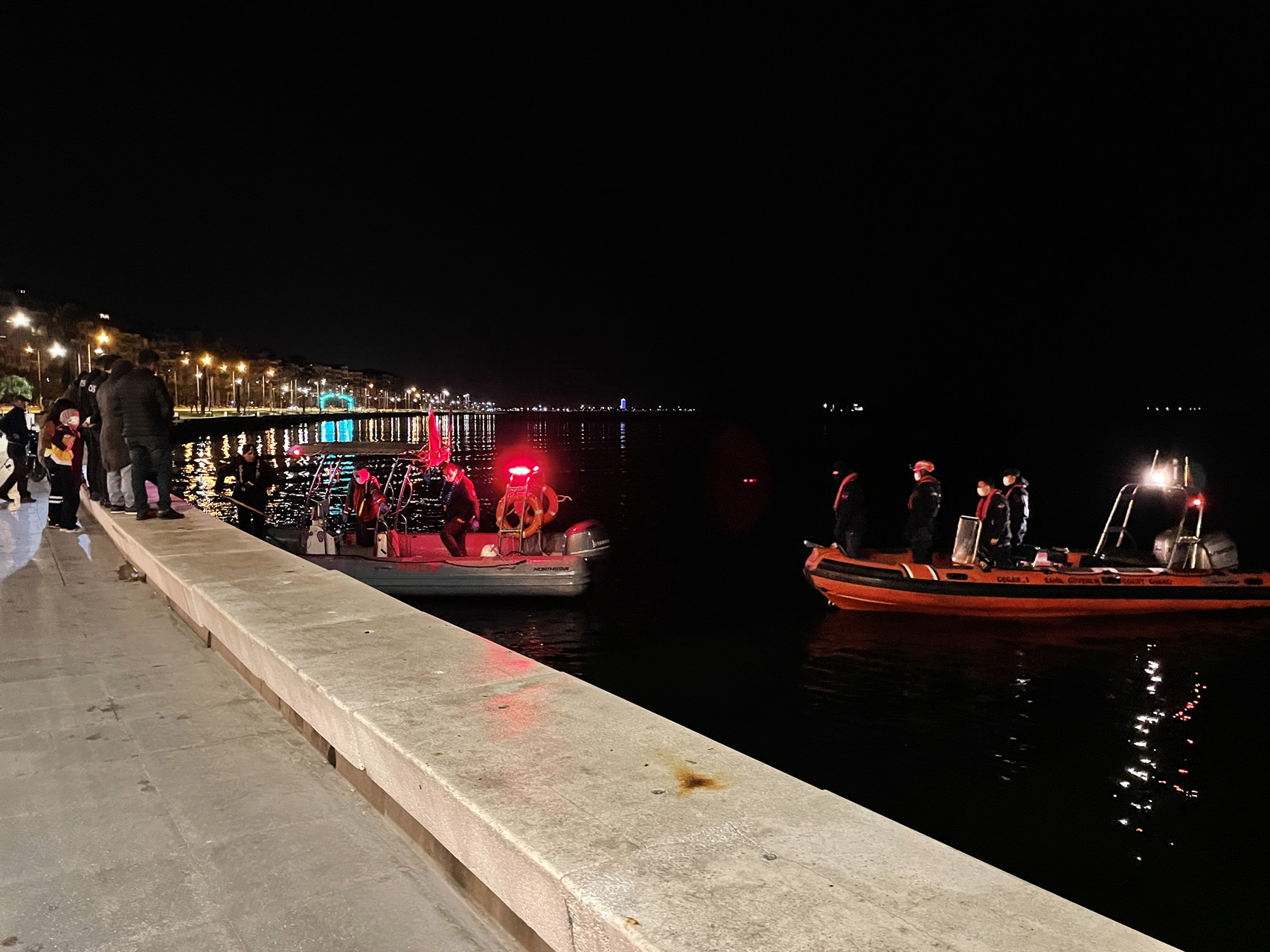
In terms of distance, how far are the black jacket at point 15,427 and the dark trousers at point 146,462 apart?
6586 mm

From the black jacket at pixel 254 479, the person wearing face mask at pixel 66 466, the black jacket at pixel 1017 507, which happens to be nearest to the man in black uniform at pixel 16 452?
the person wearing face mask at pixel 66 466

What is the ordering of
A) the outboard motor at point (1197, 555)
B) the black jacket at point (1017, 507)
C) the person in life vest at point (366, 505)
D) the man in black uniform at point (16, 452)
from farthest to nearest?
the person in life vest at point (366, 505), the outboard motor at point (1197, 555), the black jacket at point (1017, 507), the man in black uniform at point (16, 452)

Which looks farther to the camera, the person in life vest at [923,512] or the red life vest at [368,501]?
the red life vest at [368,501]

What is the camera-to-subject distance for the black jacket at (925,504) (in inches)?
603

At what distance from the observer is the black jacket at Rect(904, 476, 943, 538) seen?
15328 millimetres

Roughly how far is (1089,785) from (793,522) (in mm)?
25821

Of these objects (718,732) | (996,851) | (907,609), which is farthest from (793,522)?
(996,851)

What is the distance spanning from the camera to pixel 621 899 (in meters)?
2.09

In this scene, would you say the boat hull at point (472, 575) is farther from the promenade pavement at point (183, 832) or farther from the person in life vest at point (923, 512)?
the promenade pavement at point (183, 832)

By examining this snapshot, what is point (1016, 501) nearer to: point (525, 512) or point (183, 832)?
point (525, 512)

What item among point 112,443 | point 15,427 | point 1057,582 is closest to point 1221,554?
point 1057,582

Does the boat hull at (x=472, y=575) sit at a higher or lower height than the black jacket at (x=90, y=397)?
lower

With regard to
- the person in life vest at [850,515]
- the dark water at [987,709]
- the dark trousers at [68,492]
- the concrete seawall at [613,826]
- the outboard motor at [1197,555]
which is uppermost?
the dark trousers at [68,492]

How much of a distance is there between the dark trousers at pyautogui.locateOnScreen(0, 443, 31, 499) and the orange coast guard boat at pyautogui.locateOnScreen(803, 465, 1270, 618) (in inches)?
532
